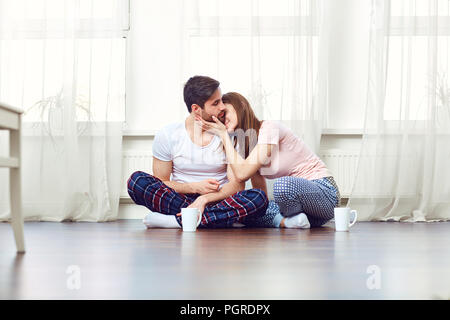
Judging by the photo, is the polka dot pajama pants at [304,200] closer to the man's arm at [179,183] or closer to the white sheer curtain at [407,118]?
the man's arm at [179,183]

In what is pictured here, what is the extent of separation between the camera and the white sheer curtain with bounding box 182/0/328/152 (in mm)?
3545

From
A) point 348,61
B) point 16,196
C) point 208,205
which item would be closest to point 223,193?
point 208,205

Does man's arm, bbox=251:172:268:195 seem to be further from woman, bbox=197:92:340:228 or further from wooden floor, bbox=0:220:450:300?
wooden floor, bbox=0:220:450:300

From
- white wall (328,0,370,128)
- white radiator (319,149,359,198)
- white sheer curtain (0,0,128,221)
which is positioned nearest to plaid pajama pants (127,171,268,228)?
white sheer curtain (0,0,128,221)

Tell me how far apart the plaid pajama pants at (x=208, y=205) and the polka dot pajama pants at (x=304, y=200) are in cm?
10

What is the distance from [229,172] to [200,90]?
439mm

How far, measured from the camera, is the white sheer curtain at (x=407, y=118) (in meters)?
3.52

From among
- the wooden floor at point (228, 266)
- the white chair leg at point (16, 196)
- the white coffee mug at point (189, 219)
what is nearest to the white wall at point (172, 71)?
the white coffee mug at point (189, 219)

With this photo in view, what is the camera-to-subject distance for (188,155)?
281cm

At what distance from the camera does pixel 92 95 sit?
3.62 metres

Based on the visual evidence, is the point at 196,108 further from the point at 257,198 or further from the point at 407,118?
the point at 407,118
